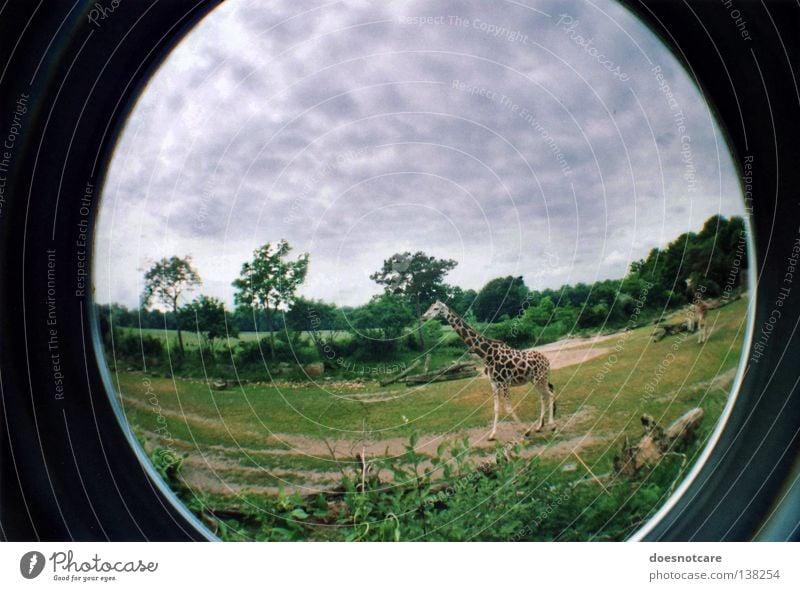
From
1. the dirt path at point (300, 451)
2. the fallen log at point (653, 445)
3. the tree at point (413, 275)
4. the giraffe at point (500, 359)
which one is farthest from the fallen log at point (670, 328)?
the tree at point (413, 275)

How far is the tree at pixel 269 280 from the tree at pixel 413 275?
0.29 meters

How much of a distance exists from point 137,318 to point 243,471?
25.6 inches

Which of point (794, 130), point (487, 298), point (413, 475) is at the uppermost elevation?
point (794, 130)

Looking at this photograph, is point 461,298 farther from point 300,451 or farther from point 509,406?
point 300,451

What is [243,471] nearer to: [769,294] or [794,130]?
[769,294]

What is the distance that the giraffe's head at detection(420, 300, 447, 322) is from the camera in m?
1.72

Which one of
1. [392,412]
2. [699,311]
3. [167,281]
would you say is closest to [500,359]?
[392,412]

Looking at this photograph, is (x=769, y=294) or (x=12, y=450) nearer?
(x=12, y=450)

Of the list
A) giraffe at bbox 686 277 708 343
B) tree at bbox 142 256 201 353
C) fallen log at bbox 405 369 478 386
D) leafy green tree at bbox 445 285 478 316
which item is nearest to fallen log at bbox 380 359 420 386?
fallen log at bbox 405 369 478 386

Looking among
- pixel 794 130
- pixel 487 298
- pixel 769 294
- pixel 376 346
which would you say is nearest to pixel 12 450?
pixel 376 346

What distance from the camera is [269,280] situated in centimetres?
168

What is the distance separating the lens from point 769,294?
5.75 feet

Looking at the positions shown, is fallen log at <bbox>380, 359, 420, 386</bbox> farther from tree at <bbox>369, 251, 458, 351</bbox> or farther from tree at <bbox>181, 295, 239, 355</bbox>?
tree at <bbox>181, 295, 239, 355</bbox>

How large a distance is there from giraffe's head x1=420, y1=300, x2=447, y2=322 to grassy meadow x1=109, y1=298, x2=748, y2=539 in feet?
0.48
